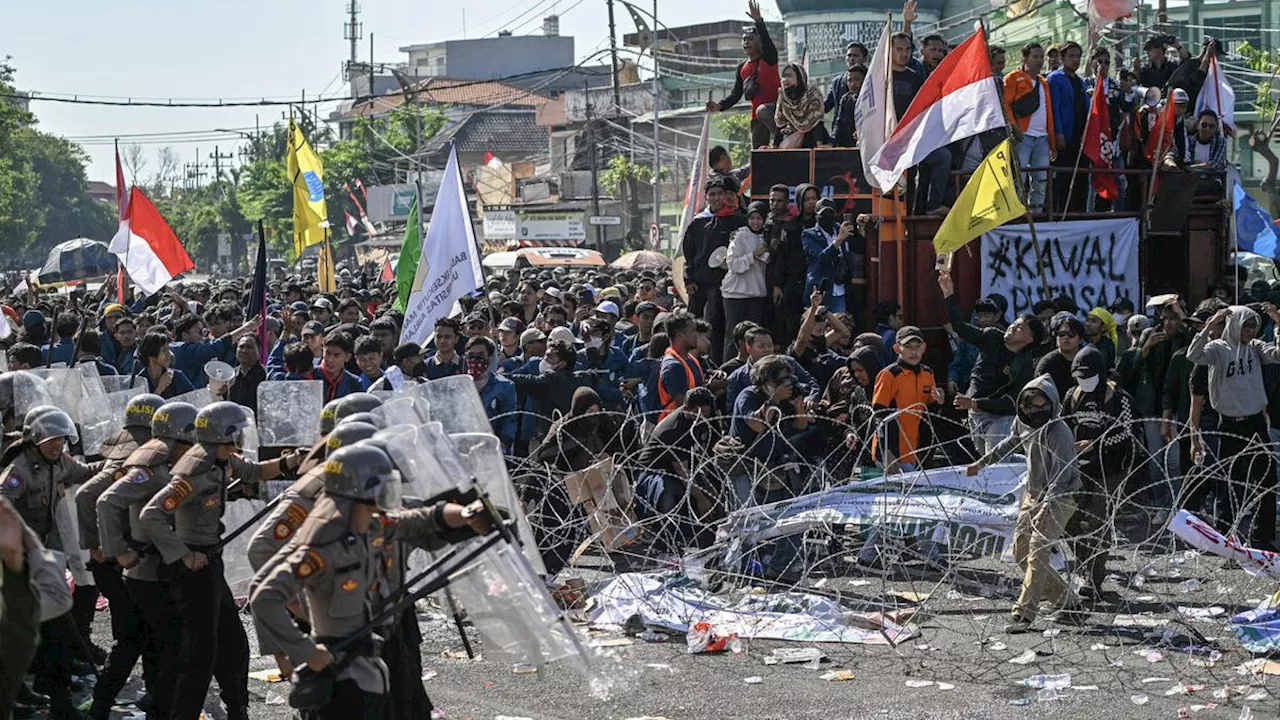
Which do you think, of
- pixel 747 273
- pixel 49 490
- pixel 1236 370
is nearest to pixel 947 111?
pixel 747 273

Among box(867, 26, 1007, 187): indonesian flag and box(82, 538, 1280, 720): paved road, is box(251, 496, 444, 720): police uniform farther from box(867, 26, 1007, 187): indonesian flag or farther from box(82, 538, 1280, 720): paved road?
box(867, 26, 1007, 187): indonesian flag

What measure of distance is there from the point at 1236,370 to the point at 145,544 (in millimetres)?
7587

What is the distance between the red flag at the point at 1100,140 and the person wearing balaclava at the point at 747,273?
10.0ft

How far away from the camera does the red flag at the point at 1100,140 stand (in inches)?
621

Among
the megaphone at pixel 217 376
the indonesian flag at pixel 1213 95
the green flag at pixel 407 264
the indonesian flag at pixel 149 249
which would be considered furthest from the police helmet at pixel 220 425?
the indonesian flag at pixel 149 249

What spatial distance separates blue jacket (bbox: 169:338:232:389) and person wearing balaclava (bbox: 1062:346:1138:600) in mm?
7371

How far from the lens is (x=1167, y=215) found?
16125 mm

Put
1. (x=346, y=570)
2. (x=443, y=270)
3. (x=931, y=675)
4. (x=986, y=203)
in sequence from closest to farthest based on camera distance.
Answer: (x=346, y=570), (x=931, y=675), (x=986, y=203), (x=443, y=270)

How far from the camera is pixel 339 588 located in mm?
6414

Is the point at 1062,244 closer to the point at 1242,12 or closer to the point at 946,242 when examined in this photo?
the point at 946,242

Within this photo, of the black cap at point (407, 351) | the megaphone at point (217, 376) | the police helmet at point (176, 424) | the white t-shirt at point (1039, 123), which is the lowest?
the megaphone at point (217, 376)

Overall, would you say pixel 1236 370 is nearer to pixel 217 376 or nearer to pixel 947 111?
pixel 947 111

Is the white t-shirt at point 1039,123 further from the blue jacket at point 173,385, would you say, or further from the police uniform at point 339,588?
the police uniform at point 339,588

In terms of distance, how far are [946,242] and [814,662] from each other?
17.8ft
